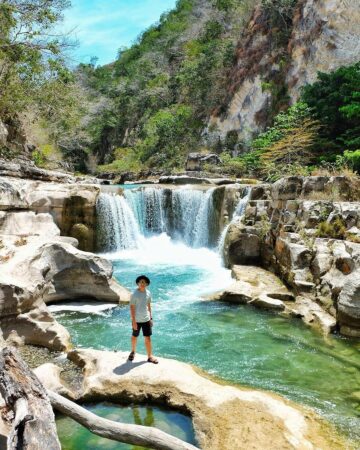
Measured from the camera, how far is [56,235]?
466 inches

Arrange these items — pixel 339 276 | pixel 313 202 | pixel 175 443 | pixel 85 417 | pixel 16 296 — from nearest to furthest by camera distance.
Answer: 1. pixel 175 443
2. pixel 85 417
3. pixel 16 296
4. pixel 339 276
5. pixel 313 202

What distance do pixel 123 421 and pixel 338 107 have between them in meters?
18.9

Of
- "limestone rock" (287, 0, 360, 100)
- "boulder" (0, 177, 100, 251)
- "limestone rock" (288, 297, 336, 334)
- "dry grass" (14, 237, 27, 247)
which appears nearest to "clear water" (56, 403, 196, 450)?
"limestone rock" (288, 297, 336, 334)

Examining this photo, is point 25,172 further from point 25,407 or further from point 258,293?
point 25,407

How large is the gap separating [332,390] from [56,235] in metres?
8.45

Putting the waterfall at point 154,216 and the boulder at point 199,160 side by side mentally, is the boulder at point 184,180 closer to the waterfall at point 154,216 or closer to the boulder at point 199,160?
the boulder at point 199,160

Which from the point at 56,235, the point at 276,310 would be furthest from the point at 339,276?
the point at 56,235

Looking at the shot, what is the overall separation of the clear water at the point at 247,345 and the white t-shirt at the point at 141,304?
1.52 meters

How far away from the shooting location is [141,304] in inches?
227

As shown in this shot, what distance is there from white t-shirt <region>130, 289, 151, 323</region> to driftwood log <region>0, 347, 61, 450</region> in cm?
237

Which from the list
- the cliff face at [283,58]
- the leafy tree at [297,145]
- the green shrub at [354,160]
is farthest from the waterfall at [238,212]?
the cliff face at [283,58]

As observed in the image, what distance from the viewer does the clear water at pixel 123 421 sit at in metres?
4.39

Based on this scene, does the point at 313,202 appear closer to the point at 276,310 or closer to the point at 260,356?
the point at 276,310

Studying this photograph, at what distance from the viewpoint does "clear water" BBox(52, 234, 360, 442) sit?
5.84 metres
